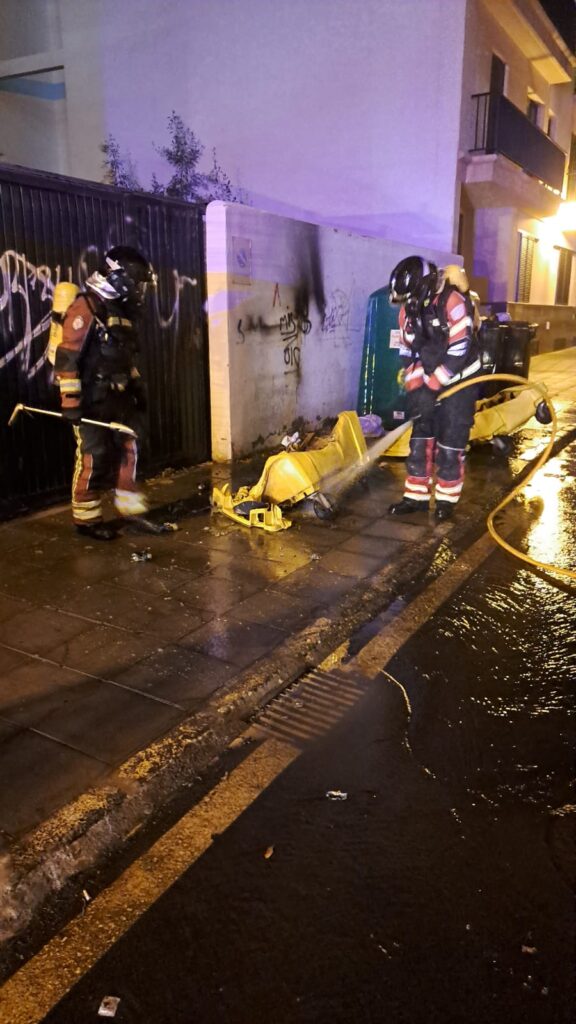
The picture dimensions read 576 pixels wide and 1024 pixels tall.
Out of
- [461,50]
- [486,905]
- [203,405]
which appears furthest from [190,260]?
[461,50]

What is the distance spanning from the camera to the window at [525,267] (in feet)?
61.0

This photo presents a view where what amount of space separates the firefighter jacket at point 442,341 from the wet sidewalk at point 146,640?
122 centimetres

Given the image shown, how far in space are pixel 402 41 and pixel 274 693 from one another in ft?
45.5

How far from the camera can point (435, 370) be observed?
5.96 m

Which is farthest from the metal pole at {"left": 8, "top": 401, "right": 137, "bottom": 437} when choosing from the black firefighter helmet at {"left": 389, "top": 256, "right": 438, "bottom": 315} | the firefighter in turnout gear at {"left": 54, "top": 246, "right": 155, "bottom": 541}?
the black firefighter helmet at {"left": 389, "top": 256, "right": 438, "bottom": 315}

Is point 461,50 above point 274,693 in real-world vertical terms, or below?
above

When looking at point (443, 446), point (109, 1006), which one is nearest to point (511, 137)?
point (443, 446)

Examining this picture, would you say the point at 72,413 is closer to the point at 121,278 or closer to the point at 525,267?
the point at 121,278

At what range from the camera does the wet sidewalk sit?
2.71m

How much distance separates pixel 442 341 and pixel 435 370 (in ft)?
0.77

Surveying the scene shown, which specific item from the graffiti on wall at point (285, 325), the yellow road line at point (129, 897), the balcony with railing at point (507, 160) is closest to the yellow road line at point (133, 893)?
the yellow road line at point (129, 897)

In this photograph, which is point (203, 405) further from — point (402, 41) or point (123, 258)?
point (402, 41)

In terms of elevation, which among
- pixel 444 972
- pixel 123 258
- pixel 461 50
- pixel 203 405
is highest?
pixel 461 50

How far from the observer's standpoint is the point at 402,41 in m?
13.4
